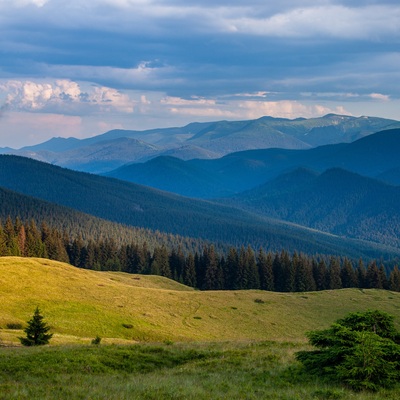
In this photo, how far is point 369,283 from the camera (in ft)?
519

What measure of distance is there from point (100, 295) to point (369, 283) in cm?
10229

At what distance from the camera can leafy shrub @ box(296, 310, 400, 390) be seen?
24.1 m

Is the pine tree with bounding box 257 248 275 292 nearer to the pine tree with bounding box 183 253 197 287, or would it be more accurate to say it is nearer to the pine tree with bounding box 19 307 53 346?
the pine tree with bounding box 183 253 197 287

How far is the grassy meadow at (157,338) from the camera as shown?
23.6 m

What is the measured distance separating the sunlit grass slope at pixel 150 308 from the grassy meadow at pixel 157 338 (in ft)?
0.68

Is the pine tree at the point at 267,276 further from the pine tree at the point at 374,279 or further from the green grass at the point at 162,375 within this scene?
the green grass at the point at 162,375

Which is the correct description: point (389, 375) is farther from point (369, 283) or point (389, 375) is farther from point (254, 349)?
point (369, 283)

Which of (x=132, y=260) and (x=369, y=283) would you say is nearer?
(x=369, y=283)

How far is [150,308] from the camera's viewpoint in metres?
85.9

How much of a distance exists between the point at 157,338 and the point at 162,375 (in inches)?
1654

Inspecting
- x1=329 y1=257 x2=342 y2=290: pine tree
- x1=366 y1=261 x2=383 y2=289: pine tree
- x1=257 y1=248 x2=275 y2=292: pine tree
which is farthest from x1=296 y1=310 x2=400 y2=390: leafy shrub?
x1=366 y1=261 x2=383 y2=289: pine tree

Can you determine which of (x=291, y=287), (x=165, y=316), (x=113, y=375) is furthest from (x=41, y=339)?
(x=291, y=287)

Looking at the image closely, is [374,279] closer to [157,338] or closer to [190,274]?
[190,274]

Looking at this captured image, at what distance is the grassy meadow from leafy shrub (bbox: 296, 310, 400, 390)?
2.71ft
